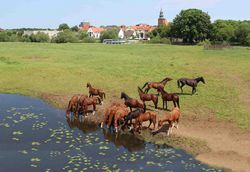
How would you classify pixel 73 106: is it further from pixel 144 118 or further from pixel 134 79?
pixel 134 79

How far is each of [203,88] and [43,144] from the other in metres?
18.7

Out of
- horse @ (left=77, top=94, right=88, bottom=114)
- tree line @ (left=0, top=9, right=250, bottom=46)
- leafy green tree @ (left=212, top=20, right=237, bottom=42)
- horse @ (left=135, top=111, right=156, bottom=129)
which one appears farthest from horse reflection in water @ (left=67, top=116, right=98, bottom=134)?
leafy green tree @ (left=212, top=20, right=237, bottom=42)

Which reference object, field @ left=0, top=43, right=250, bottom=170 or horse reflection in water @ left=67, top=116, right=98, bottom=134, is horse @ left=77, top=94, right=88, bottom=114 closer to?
horse reflection in water @ left=67, top=116, right=98, bottom=134

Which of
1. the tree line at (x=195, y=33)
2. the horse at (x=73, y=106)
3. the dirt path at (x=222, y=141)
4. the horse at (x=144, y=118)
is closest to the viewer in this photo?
the dirt path at (x=222, y=141)

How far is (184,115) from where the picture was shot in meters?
24.4

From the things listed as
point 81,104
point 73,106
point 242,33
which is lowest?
point 73,106

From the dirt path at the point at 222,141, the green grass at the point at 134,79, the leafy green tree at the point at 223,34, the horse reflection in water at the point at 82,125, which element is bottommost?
the dirt path at the point at 222,141

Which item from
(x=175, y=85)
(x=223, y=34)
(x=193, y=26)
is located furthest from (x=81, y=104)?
(x=223, y=34)

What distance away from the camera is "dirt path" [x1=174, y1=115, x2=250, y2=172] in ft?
55.3

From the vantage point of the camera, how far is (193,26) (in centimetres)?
11031

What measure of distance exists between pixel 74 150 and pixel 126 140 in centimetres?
307

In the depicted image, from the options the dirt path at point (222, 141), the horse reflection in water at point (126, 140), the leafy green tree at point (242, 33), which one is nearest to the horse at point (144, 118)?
the horse reflection in water at point (126, 140)

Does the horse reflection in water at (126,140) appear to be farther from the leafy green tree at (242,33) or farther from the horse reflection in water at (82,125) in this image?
the leafy green tree at (242,33)

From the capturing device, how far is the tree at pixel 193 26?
111 meters
